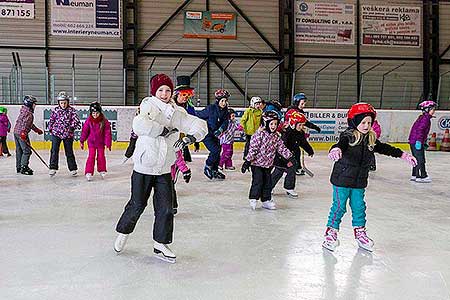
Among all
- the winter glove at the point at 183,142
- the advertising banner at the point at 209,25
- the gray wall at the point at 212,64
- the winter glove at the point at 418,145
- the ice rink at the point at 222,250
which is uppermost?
the advertising banner at the point at 209,25

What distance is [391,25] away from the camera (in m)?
19.2

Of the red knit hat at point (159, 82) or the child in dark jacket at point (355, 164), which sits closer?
the red knit hat at point (159, 82)

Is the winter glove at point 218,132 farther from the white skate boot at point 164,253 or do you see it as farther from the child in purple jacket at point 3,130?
the child in purple jacket at point 3,130

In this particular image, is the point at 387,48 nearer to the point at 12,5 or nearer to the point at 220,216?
the point at 12,5

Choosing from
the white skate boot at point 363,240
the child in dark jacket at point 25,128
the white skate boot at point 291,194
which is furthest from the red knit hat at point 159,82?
the child in dark jacket at point 25,128

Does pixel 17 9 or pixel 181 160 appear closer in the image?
pixel 181 160

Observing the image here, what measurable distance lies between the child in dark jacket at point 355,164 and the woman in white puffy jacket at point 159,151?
115cm

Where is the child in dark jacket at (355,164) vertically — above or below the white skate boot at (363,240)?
above

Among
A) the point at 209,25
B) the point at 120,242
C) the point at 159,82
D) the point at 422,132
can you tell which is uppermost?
the point at 209,25

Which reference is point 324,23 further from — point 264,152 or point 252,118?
point 264,152

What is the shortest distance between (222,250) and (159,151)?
3.40 ft

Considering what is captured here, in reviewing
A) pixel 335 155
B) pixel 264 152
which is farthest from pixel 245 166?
pixel 335 155

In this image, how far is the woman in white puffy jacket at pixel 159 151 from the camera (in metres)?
3.73

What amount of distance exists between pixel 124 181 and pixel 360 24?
1356 cm
